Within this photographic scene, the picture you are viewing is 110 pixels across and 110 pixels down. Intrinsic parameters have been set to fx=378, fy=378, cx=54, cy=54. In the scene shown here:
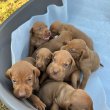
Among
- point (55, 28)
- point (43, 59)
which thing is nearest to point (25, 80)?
point (43, 59)

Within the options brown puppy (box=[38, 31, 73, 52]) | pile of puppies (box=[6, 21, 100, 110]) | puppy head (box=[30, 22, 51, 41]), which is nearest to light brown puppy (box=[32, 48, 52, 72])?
pile of puppies (box=[6, 21, 100, 110])

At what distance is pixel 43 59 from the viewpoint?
7.21 feet

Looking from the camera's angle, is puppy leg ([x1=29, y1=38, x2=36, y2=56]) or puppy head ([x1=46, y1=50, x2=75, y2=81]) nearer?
puppy head ([x1=46, y1=50, x2=75, y2=81])

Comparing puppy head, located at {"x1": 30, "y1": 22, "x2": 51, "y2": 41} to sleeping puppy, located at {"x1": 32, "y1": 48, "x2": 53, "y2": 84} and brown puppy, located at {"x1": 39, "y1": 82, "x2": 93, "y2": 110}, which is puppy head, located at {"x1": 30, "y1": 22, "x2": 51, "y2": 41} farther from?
brown puppy, located at {"x1": 39, "y1": 82, "x2": 93, "y2": 110}

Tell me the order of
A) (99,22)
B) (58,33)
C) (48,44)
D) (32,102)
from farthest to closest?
(99,22)
(58,33)
(48,44)
(32,102)

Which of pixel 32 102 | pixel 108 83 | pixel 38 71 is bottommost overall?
pixel 108 83

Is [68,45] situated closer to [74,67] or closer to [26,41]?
[74,67]

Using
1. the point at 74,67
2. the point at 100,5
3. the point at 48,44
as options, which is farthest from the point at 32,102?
the point at 100,5

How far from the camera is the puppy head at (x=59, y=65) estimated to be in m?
2.09

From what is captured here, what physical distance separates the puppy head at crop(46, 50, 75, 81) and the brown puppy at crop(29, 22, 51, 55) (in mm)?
403

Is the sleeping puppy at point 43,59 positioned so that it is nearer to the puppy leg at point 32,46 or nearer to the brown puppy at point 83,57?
the brown puppy at point 83,57

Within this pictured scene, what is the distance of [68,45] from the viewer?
225cm

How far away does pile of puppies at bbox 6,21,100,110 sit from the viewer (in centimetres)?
195

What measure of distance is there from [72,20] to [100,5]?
32cm
